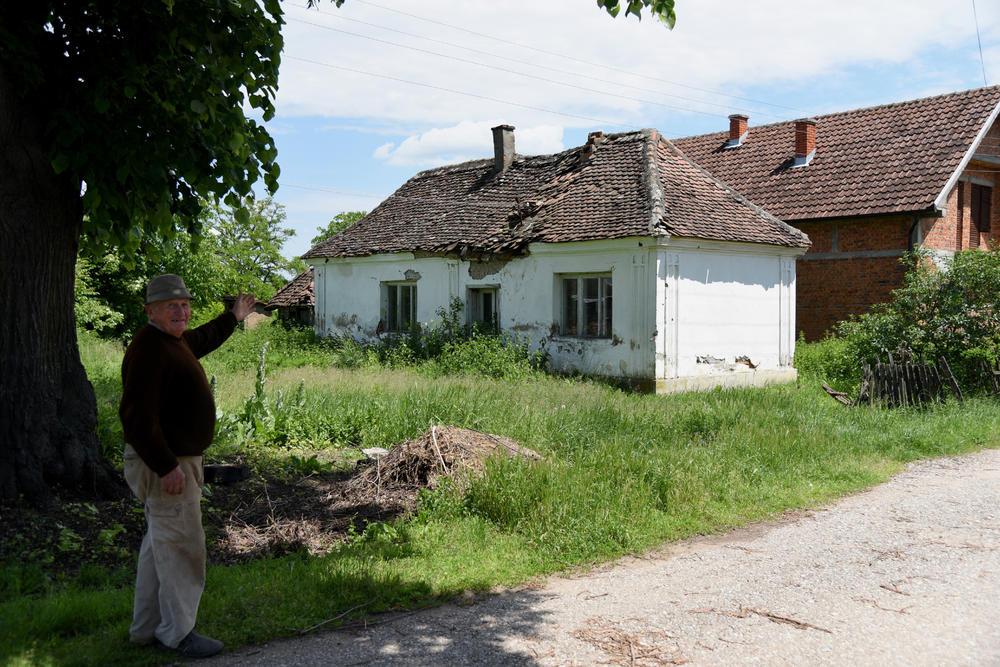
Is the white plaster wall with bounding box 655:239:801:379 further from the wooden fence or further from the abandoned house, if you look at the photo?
the wooden fence

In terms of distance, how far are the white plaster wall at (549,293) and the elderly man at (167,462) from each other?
12.7 m

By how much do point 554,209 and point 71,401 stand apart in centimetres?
1337

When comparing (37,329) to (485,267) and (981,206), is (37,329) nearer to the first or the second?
(485,267)

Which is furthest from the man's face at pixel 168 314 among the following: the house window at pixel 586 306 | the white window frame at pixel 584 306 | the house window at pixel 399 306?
the house window at pixel 399 306

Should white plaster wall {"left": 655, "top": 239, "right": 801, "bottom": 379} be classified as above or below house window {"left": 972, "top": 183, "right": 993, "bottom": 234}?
below

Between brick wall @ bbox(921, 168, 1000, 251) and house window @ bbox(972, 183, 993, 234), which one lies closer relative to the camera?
brick wall @ bbox(921, 168, 1000, 251)

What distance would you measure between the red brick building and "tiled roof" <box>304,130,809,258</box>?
325 cm

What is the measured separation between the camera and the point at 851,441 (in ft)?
35.8

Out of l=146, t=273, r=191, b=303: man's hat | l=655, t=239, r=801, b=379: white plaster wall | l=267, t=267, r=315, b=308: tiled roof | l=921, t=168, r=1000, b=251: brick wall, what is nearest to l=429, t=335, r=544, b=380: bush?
l=655, t=239, r=801, b=379: white plaster wall

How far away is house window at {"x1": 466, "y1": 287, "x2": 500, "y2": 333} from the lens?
20.0 m

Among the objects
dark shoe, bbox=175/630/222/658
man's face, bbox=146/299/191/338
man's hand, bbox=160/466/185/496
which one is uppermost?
man's face, bbox=146/299/191/338

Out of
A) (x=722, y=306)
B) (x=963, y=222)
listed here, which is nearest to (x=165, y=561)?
(x=722, y=306)

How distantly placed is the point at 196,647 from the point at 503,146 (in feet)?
66.1

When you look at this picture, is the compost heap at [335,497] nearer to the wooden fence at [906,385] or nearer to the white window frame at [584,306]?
the wooden fence at [906,385]
